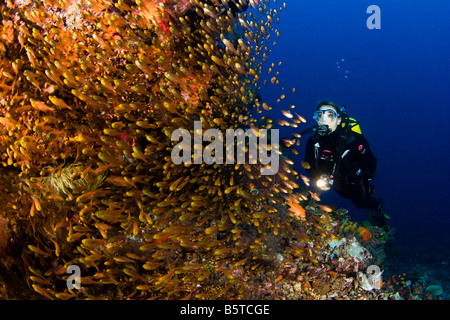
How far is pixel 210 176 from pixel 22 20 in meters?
4.63

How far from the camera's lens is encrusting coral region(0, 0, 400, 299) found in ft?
10.5

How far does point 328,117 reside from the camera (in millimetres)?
6195

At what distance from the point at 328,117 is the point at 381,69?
143915 millimetres

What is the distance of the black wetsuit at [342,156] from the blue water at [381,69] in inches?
2981

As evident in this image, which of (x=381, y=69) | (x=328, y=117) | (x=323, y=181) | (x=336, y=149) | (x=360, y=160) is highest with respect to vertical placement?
(x=381, y=69)

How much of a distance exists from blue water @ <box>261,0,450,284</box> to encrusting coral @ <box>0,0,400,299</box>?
262ft

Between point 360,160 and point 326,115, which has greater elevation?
point 326,115

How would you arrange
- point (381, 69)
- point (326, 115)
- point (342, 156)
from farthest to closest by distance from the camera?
point (381, 69) → point (342, 156) → point (326, 115)

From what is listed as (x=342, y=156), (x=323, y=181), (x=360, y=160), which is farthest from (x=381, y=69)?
(x=323, y=181)

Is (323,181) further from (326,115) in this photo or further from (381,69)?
(381,69)

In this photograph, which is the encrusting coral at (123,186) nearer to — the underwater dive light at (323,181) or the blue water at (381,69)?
the underwater dive light at (323,181)

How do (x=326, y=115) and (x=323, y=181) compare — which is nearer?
(x=323, y=181)

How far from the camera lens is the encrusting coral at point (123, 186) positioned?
320 centimetres

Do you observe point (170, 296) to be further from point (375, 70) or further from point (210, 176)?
point (375, 70)
